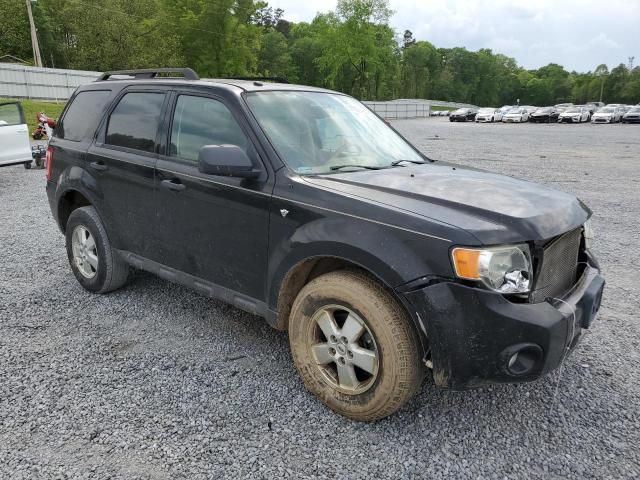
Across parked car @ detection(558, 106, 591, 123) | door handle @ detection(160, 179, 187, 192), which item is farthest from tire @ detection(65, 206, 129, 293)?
parked car @ detection(558, 106, 591, 123)

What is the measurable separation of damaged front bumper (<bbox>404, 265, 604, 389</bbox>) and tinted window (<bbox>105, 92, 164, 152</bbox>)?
2514mm

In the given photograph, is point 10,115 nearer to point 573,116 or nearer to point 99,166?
point 99,166

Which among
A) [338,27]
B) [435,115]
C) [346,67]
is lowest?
[435,115]

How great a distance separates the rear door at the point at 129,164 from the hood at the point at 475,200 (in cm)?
152

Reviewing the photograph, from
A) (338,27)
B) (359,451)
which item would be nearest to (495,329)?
(359,451)

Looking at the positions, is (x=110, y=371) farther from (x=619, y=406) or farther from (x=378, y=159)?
(x=619, y=406)

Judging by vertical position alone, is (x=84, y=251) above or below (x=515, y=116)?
above

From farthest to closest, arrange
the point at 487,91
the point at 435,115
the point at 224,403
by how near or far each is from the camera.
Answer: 1. the point at 487,91
2. the point at 435,115
3. the point at 224,403

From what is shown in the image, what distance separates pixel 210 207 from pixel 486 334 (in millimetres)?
1951

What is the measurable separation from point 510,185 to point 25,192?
371 inches

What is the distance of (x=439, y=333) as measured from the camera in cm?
251

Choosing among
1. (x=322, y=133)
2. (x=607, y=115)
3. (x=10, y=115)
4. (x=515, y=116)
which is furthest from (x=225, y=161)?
(x=607, y=115)

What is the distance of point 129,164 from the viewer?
4027mm

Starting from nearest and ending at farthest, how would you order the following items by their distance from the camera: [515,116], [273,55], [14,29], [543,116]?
[14,29] → [515,116] → [543,116] → [273,55]
